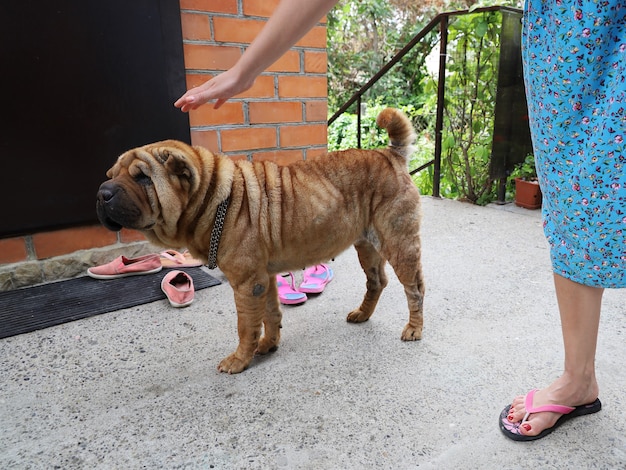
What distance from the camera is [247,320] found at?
2.04 metres

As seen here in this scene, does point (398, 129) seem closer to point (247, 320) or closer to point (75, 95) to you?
point (247, 320)

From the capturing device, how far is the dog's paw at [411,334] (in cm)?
234

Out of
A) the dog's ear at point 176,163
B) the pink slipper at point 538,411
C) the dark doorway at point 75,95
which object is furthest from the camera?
the dark doorway at point 75,95

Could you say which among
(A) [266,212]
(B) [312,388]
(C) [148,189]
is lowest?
(B) [312,388]

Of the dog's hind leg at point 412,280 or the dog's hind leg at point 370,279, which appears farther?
the dog's hind leg at point 370,279

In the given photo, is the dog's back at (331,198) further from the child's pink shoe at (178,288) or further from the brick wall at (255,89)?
the brick wall at (255,89)

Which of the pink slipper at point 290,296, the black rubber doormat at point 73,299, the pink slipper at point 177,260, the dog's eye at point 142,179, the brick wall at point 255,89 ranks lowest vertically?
the pink slipper at point 290,296

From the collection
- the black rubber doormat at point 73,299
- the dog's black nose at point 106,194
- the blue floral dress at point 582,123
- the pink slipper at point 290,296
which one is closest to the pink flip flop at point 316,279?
the pink slipper at point 290,296

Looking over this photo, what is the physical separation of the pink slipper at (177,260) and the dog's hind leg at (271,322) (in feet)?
3.92

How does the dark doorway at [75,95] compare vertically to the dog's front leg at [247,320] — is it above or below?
above

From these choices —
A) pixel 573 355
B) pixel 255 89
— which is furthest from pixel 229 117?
pixel 573 355

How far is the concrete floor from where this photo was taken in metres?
1.61

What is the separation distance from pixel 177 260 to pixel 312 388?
1.78 m

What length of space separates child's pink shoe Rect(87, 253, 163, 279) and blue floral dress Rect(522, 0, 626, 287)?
2551 mm
